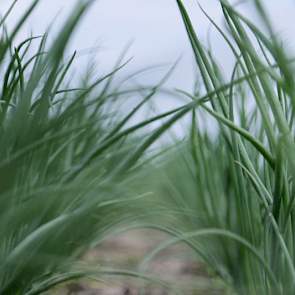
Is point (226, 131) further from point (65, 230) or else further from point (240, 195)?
point (65, 230)

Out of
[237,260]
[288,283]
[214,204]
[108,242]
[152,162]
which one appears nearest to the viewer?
[288,283]

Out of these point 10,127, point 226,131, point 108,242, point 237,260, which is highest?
point 108,242

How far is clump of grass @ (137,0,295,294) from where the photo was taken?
1.12m

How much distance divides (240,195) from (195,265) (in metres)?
1.62

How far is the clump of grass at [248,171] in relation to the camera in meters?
1.12

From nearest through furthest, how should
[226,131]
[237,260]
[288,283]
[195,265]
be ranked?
[288,283] < [226,131] < [237,260] < [195,265]

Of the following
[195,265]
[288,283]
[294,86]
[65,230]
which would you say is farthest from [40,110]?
[195,265]

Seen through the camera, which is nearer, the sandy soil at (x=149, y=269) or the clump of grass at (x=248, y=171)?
the clump of grass at (x=248, y=171)

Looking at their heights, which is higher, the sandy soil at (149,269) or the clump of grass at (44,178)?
the sandy soil at (149,269)

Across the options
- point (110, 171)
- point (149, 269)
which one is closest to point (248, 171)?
point (110, 171)

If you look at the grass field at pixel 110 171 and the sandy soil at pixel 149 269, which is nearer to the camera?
the grass field at pixel 110 171

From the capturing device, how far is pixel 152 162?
154 cm

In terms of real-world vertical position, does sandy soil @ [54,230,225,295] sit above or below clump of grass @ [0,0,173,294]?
above

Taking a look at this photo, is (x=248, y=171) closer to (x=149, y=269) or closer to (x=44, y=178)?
(x=44, y=178)
